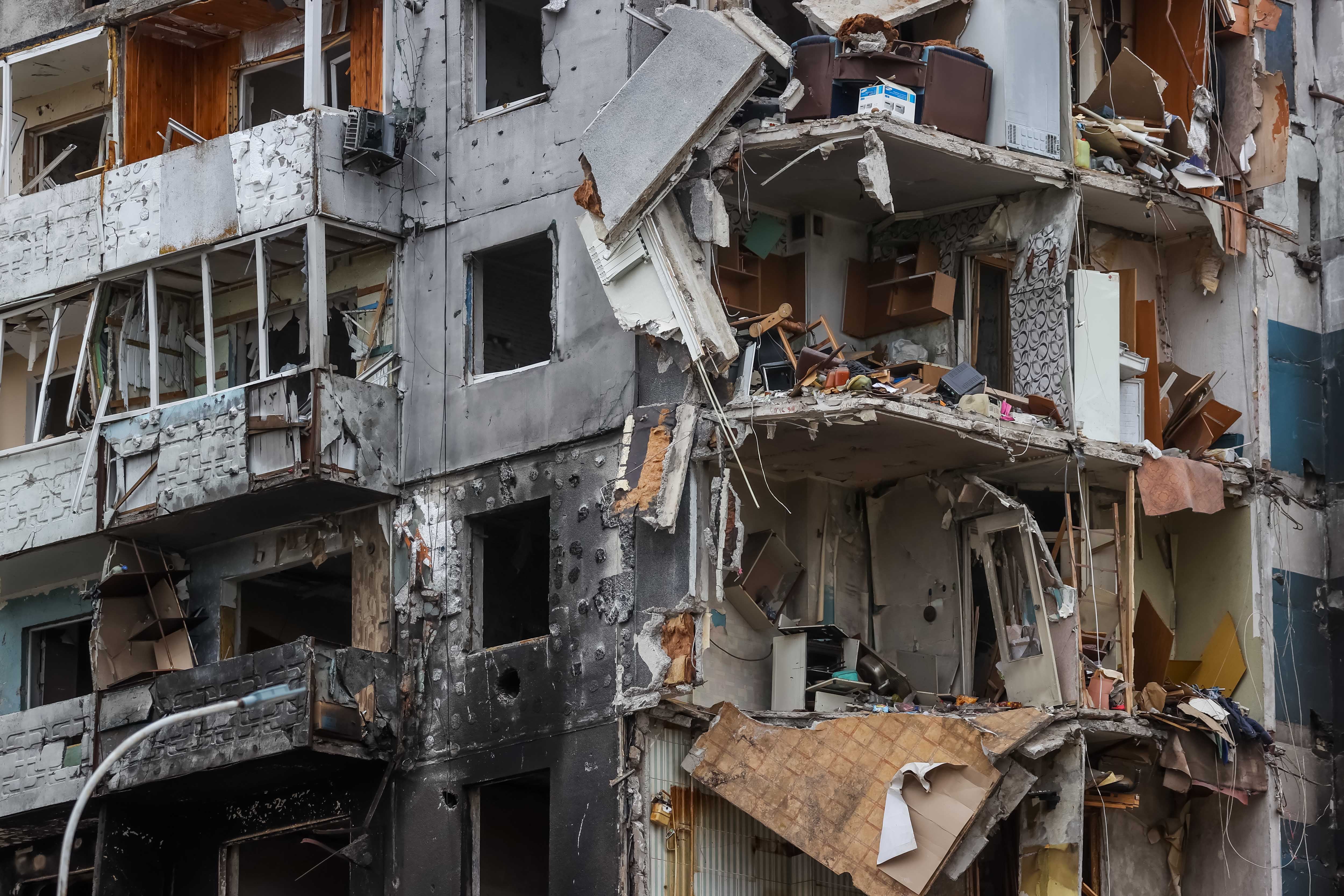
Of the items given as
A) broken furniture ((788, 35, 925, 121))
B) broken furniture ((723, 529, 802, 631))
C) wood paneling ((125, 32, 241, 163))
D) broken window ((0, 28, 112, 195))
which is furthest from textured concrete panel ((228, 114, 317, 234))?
broken furniture ((723, 529, 802, 631))

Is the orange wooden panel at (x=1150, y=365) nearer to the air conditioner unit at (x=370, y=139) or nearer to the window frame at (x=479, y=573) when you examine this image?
the window frame at (x=479, y=573)

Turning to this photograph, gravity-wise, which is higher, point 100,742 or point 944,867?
point 100,742

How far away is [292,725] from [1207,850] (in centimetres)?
987

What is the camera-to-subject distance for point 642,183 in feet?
77.8

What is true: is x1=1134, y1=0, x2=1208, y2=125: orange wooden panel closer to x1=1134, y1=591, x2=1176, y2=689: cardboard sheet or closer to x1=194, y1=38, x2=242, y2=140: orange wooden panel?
x1=1134, y1=591, x2=1176, y2=689: cardboard sheet

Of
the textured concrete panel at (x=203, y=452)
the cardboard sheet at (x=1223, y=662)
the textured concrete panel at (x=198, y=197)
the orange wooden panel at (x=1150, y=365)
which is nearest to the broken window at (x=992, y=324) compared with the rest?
the orange wooden panel at (x=1150, y=365)

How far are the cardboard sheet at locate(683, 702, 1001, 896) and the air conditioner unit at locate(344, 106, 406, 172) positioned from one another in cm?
749

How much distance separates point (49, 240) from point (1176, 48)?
1351cm

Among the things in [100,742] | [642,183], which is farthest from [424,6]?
[100,742]

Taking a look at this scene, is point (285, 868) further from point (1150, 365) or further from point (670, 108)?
point (1150, 365)

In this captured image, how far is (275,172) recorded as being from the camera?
26297mm

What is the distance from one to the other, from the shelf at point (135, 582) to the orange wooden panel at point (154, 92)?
4917 millimetres

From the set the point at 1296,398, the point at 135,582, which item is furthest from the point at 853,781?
the point at 135,582

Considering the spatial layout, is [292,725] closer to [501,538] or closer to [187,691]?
[187,691]
